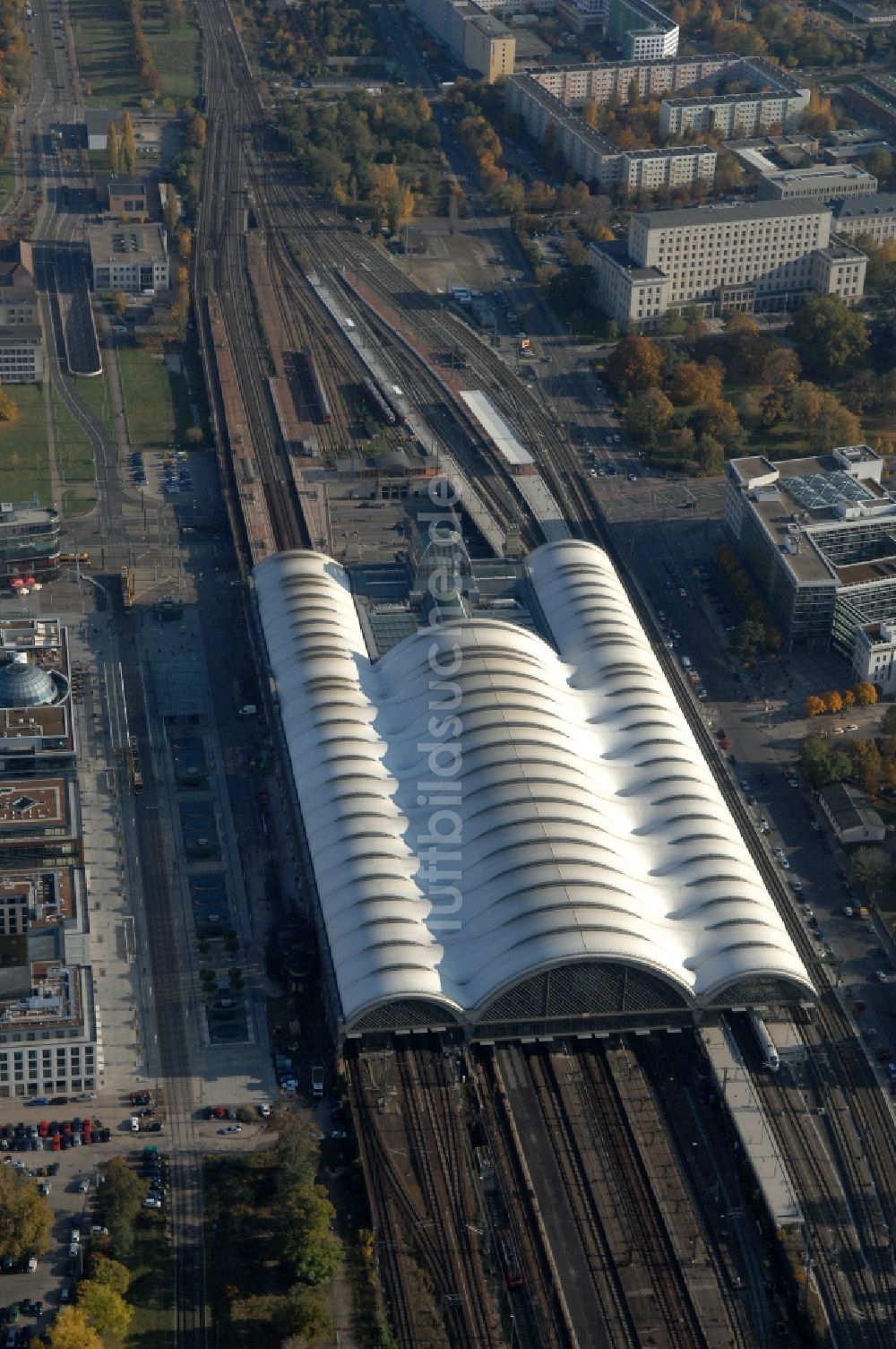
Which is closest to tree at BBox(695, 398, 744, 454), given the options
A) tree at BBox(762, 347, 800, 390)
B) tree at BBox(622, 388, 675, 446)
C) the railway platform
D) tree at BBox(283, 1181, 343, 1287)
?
tree at BBox(622, 388, 675, 446)

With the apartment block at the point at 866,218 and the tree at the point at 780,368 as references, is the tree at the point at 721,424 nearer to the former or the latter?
the tree at the point at 780,368

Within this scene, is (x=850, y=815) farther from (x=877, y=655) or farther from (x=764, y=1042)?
(x=764, y=1042)

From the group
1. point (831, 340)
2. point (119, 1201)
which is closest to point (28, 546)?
point (119, 1201)

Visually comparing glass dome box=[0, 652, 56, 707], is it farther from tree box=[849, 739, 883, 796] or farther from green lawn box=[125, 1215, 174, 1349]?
tree box=[849, 739, 883, 796]

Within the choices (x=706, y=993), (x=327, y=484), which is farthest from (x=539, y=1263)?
(x=327, y=484)

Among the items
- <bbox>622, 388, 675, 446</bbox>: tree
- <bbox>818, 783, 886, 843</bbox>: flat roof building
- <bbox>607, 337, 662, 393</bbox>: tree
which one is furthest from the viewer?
<bbox>607, 337, 662, 393</bbox>: tree
